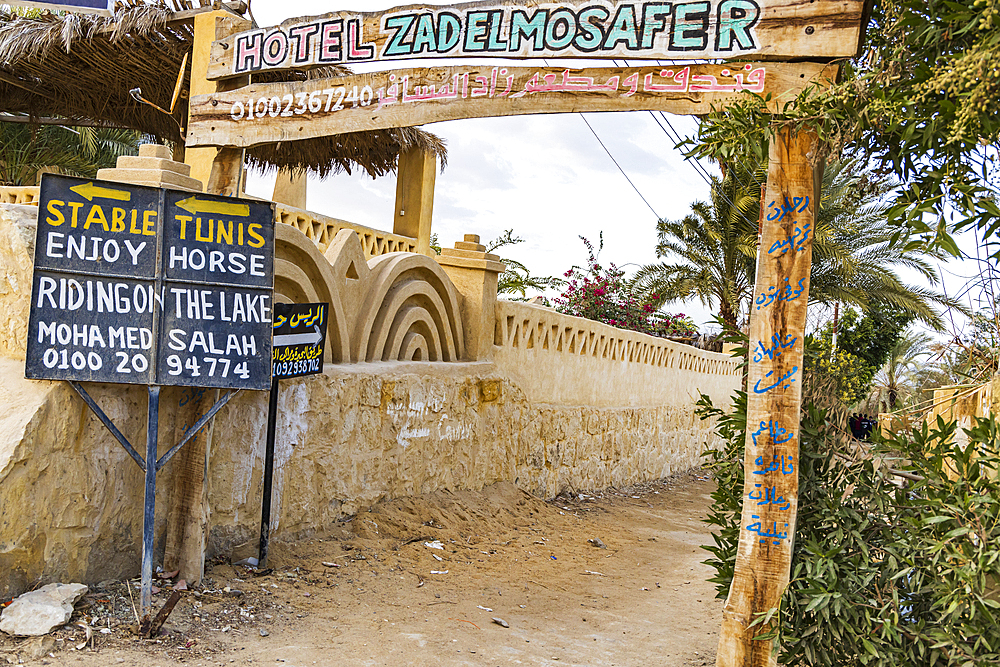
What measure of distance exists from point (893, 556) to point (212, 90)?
4.99 metres

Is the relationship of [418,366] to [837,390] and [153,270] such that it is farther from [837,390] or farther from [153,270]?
[837,390]

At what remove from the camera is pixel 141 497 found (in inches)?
174

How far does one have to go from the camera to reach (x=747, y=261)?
15898 mm

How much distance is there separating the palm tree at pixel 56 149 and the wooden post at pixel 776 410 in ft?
59.1

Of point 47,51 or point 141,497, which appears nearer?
point 141,497

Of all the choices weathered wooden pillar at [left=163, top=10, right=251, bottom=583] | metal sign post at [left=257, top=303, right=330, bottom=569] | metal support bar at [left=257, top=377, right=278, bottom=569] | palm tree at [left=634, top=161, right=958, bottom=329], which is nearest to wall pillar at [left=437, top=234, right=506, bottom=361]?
metal sign post at [left=257, top=303, right=330, bottom=569]

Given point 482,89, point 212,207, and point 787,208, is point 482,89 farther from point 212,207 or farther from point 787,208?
point 787,208

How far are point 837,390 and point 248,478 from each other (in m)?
3.40

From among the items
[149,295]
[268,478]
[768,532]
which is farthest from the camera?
[268,478]

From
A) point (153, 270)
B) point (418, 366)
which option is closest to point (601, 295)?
point (418, 366)

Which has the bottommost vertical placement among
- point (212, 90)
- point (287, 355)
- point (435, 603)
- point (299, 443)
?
point (435, 603)

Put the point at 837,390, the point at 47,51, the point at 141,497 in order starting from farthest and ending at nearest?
1. the point at 47,51
2. the point at 141,497
3. the point at 837,390

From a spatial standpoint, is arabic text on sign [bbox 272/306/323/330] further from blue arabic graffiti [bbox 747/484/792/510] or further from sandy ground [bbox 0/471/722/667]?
blue arabic graffiti [bbox 747/484/792/510]

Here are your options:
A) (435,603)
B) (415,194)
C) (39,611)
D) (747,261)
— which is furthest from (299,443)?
(747,261)
